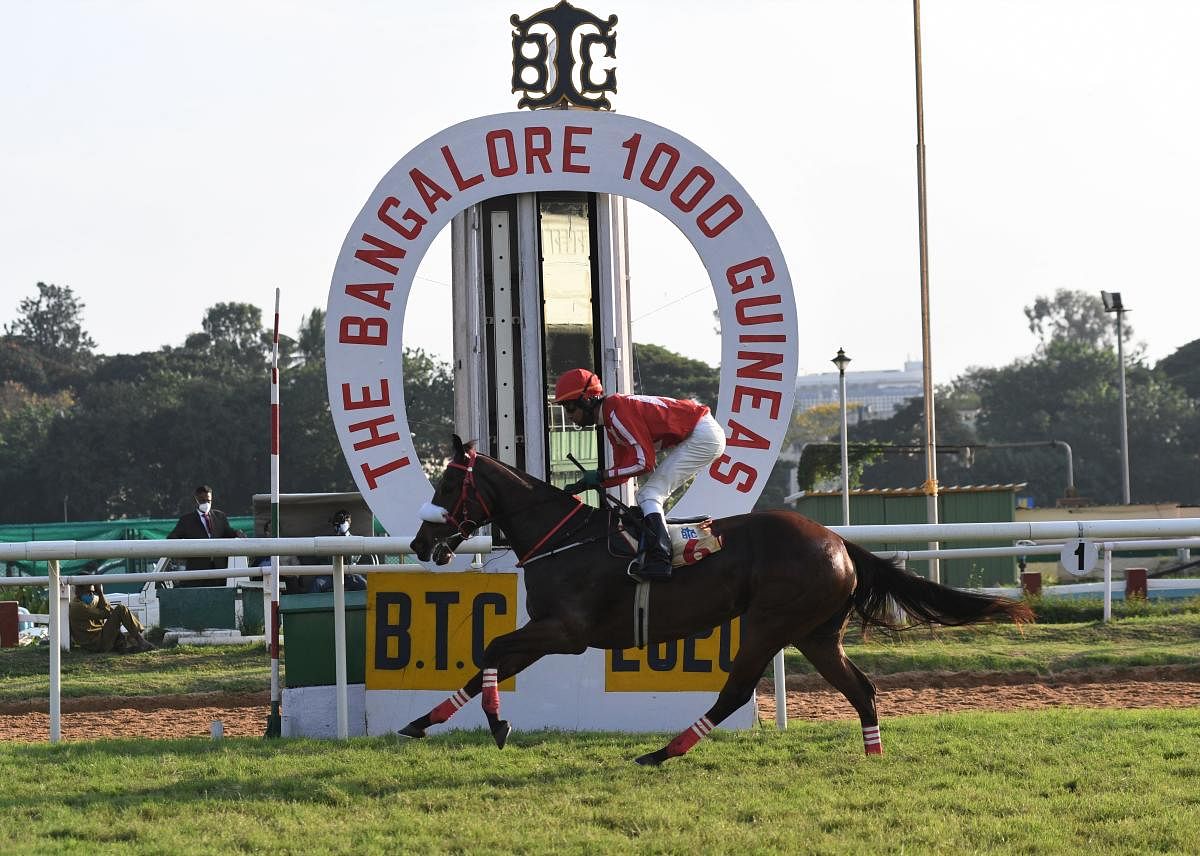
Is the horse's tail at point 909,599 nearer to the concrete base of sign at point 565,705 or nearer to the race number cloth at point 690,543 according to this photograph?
the race number cloth at point 690,543

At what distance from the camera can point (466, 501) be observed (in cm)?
609

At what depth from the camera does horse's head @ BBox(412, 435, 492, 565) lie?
19.8 ft

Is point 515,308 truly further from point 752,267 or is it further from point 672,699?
point 672,699

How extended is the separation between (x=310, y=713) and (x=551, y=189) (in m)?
2.73

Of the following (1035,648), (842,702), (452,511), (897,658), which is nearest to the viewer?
(452,511)

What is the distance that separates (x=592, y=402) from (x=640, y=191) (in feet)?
5.67

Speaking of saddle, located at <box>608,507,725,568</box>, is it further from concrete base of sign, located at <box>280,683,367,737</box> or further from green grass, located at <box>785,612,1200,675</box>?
green grass, located at <box>785,612,1200,675</box>

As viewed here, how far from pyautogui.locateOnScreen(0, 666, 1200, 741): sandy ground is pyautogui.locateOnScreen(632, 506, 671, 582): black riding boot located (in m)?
2.29

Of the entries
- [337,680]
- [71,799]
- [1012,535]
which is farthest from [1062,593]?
[71,799]

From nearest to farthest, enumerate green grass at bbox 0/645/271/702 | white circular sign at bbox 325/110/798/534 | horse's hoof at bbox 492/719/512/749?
horse's hoof at bbox 492/719/512/749 < white circular sign at bbox 325/110/798/534 < green grass at bbox 0/645/271/702

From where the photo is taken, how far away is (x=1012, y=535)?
6.85 metres

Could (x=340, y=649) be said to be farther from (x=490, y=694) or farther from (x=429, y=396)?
(x=429, y=396)

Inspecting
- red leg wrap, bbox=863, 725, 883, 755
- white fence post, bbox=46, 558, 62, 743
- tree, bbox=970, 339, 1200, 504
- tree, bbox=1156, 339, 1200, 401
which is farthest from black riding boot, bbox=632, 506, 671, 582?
tree, bbox=1156, 339, 1200, 401

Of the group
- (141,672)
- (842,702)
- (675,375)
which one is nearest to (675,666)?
(842,702)
